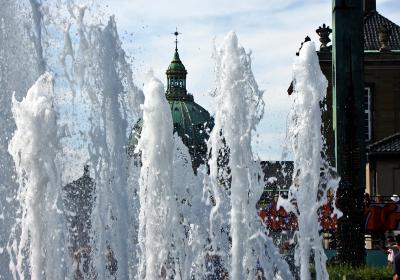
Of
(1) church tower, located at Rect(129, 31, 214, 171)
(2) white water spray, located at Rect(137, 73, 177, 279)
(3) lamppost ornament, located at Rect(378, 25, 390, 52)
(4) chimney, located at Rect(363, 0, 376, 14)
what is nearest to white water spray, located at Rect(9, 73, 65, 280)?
(2) white water spray, located at Rect(137, 73, 177, 279)

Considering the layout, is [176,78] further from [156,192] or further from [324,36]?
[156,192]

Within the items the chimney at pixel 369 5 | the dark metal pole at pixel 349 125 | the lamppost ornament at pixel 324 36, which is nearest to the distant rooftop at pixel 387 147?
the lamppost ornament at pixel 324 36

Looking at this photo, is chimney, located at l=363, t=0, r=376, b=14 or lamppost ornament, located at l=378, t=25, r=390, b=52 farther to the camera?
chimney, located at l=363, t=0, r=376, b=14

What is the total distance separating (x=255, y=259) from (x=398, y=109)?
3053 centimetres

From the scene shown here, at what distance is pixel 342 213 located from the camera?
44.5 ft

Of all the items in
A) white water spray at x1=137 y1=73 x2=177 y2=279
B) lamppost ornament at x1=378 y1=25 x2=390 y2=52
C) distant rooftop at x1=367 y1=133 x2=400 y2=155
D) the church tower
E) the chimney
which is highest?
the church tower

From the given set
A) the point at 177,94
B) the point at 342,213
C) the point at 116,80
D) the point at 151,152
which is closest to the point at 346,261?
the point at 342,213

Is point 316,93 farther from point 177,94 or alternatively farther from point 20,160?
point 177,94

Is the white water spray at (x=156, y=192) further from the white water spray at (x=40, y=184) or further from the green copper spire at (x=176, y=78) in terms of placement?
the green copper spire at (x=176, y=78)

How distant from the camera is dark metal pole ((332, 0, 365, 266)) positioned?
13.6 metres

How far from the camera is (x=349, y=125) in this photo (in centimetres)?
1394

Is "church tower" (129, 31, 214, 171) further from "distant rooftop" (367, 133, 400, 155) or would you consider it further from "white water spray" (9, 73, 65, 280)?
"white water spray" (9, 73, 65, 280)

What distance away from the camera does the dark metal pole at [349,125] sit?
13609 millimetres

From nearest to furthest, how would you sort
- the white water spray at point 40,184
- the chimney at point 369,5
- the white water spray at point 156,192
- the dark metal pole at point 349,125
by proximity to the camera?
the white water spray at point 40,184
the white water spray at point 156,192
the dark metal pole at point 349,125
the chimney at point 369,5
